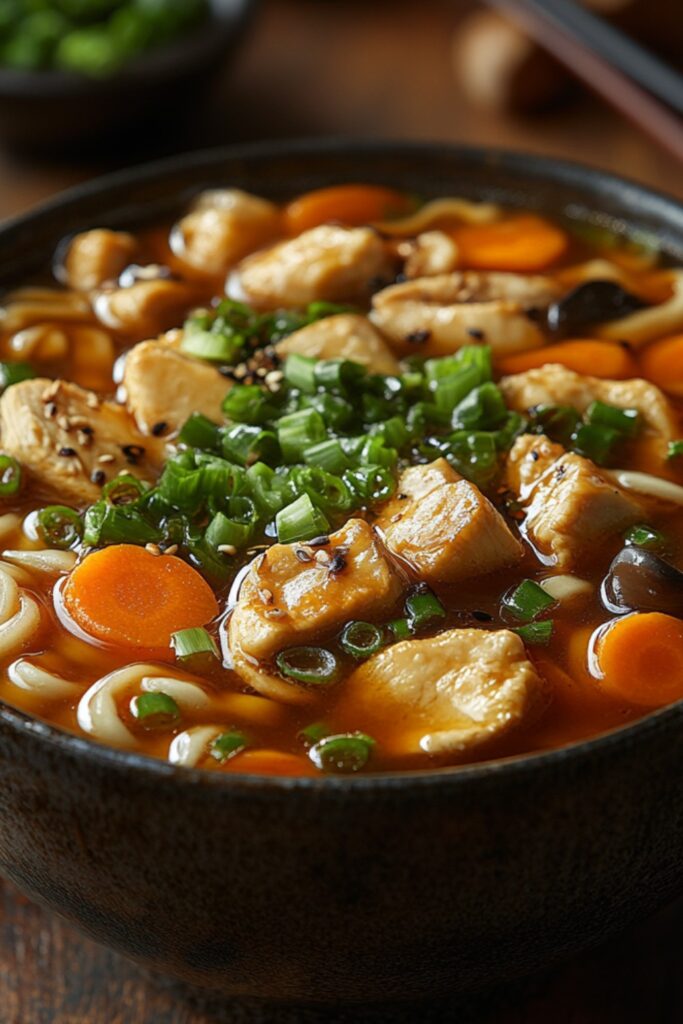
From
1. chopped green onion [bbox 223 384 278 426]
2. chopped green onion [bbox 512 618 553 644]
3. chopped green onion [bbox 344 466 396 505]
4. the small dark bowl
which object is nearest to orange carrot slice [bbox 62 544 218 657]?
chopped green onion [bbox 344 466 396 505]

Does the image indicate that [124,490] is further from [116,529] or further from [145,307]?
[145,307]

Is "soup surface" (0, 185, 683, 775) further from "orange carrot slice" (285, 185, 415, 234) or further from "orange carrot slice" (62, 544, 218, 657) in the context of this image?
"orange carrot slice" (285, 185, 415, 234)

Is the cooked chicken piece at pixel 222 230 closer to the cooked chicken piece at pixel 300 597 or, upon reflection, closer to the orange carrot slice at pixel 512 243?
the orange carrot slice at pixel 512 243

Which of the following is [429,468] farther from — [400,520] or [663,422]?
[663,422]

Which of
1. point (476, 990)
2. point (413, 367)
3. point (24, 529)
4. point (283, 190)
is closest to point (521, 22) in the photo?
point (283, 190)

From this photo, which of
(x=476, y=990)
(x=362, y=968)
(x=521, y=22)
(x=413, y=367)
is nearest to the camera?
(x=362, y=968)

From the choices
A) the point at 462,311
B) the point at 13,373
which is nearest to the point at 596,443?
the point at 462,311
